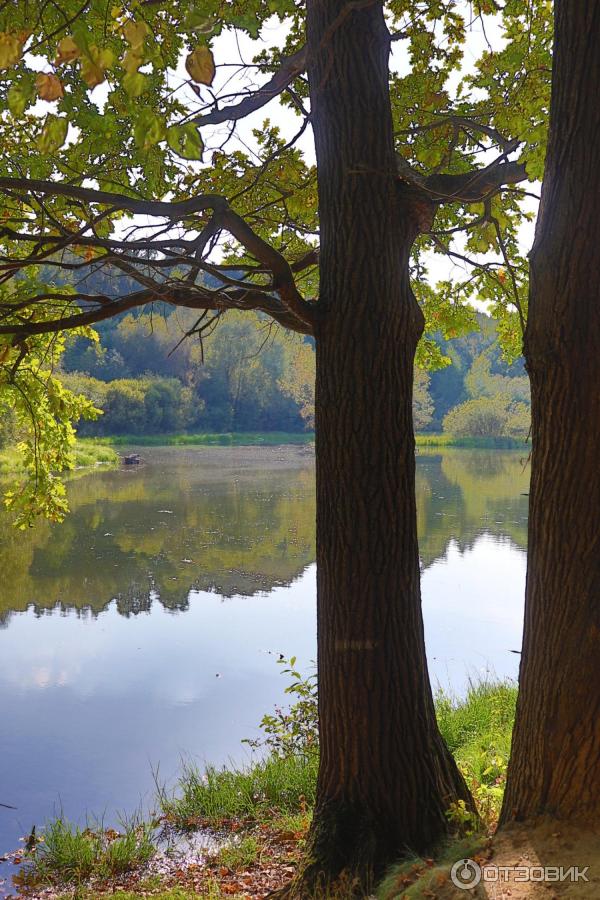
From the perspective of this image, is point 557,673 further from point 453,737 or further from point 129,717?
point 129,717

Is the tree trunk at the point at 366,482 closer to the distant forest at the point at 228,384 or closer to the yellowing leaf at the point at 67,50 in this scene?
→ the yellowing leaf at the point at 67,50

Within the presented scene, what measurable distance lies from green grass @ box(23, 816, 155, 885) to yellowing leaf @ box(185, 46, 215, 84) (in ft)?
13.2

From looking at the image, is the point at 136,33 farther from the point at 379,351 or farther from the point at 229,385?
the point at 229,385

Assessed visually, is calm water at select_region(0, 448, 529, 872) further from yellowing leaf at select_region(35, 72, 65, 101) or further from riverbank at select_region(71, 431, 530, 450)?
riverbank at select_region(71, 431, 530, 450)

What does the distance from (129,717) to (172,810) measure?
2069 mm

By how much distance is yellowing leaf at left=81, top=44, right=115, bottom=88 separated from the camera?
182 cm

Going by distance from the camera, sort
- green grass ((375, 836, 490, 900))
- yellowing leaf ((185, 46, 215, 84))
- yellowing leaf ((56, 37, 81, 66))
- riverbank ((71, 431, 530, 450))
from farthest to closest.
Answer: riverbank ((71, 431, 530, 450)), green grass ((375, 836, 490, 900)), yellowing leaf ((185, 46, 215, 84)), yellowing leaf ((56, 37, 81, 66))

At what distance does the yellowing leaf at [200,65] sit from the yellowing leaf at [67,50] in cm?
26

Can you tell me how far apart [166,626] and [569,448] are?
313 inches

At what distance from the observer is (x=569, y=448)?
2.74m

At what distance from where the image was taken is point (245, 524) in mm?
16969

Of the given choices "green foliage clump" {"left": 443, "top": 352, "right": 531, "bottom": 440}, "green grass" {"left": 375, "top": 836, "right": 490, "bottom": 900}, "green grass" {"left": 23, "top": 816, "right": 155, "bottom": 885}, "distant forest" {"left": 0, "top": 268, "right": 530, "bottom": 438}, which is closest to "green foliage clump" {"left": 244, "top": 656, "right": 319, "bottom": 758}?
"green grass" {"left": 23, "top": 816, "right": 155, "bottom": 885}

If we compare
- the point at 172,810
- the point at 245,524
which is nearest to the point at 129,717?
the point at 172,810

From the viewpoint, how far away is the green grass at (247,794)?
4.95 meters
